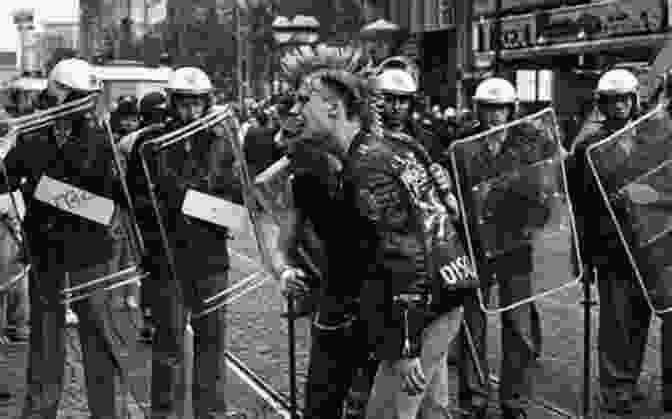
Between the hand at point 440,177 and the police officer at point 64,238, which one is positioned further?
the police officer at point 64,238

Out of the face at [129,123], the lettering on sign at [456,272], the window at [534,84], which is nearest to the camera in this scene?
the lettering on sign at [456,272]

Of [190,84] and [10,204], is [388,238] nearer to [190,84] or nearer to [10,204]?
[190,84]

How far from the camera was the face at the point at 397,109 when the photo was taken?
6.66m

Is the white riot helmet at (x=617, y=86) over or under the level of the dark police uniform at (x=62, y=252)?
over

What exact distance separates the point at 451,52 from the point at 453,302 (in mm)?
24259

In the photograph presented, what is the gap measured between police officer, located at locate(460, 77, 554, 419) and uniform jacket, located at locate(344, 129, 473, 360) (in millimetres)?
1926

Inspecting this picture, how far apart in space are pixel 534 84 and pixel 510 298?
17.1 metres

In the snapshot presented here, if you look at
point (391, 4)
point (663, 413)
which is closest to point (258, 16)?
point (391, 4)

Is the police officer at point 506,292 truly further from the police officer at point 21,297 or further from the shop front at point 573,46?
the shop front at point 573,46

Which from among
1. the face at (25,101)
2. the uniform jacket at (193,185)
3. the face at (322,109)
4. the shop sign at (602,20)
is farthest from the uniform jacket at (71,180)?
the shop sign at (602,20)

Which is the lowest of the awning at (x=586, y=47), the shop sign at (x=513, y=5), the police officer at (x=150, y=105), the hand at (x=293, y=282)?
the hand at (x=293, y=282)

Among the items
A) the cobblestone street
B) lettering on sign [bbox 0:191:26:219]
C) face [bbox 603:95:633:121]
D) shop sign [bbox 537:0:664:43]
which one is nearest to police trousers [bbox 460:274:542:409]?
the cobblestone street

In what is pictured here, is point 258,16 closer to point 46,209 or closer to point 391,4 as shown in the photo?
point 391,4

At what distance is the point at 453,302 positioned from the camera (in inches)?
177
